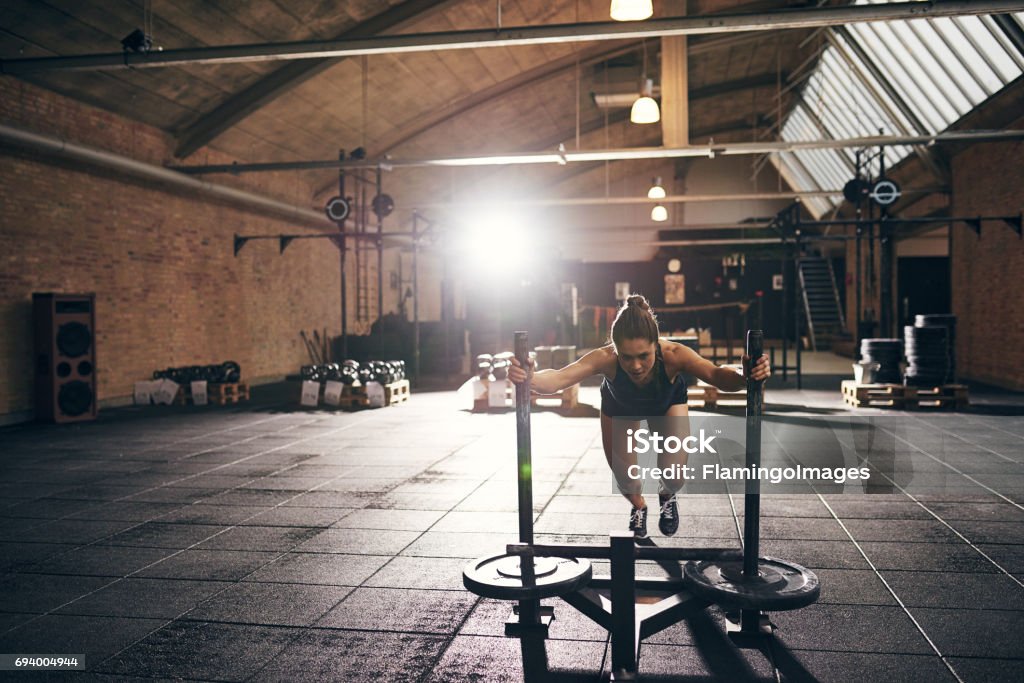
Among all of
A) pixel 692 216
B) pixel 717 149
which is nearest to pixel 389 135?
pixel 717 149

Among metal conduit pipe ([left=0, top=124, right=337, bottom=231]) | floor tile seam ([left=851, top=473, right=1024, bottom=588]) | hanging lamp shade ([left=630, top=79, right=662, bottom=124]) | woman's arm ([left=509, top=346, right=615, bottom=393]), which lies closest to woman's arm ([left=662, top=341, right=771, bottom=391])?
woman's arm ([left=509, top=346, right=615, bottom=393])

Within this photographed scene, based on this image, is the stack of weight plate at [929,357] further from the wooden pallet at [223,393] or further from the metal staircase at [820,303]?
the metal staircase at [820,303]

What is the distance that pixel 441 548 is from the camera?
3990 mm

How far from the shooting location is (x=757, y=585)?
2713 mm

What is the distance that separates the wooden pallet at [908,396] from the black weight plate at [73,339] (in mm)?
9784

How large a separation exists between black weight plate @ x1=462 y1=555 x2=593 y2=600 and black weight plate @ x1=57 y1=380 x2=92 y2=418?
7889 millimetres

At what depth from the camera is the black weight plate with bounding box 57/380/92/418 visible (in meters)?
8.88

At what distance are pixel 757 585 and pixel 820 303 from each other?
23.6 metres

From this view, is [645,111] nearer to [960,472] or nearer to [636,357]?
[960,472]

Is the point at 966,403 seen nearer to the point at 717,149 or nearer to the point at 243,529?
the point at 717,149

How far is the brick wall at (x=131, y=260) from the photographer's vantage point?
8766 millimetres

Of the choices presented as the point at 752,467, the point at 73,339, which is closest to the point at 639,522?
the point at 752,467

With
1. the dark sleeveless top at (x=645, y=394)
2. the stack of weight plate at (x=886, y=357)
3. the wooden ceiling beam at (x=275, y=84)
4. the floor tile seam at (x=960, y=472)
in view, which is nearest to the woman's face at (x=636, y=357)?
the dark sleeveless top at (x=645, y=394)

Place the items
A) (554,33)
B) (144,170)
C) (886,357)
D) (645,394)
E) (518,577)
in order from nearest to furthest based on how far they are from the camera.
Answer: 1. (518,577)
2. (645,394)
3. (554,33)
4. (886,357)
5. (144,170)
